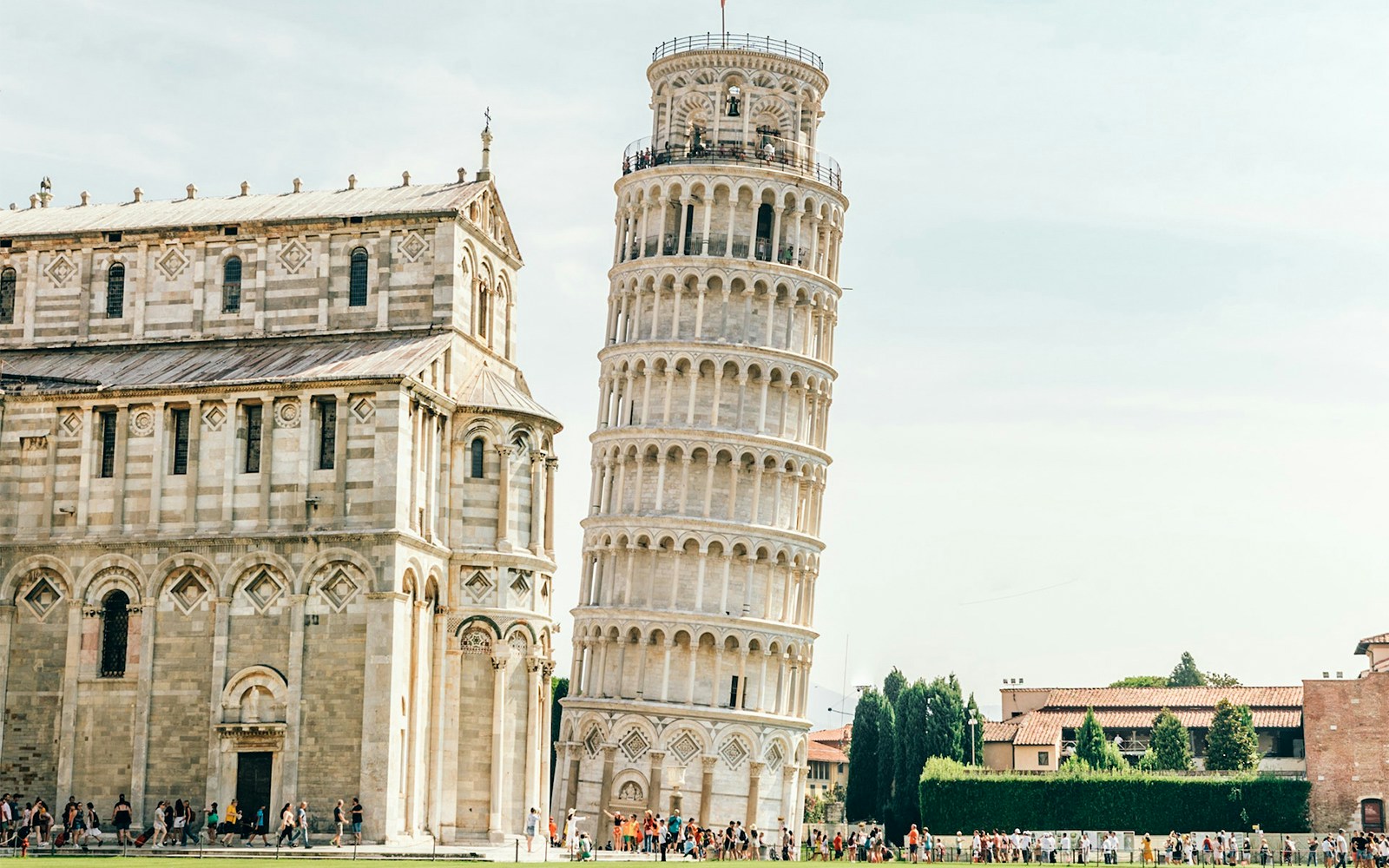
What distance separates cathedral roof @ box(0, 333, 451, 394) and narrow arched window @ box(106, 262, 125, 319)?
49.6 inches

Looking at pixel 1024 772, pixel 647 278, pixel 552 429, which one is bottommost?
pixel 1024 772

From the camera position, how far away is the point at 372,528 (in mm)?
51031

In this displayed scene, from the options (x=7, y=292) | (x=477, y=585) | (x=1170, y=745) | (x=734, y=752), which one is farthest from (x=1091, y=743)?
(x=7, y=292)

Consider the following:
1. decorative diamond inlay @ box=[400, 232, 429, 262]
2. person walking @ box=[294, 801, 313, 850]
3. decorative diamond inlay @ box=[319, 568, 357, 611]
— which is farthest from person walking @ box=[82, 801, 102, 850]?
decorative diamond inlay @ box=[400, 232, 429, 262]

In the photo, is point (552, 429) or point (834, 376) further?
point (834, 376)

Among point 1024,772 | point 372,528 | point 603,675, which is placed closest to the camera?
point 372,528

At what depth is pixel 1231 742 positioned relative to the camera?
97438mm

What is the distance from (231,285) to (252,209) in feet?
8.14

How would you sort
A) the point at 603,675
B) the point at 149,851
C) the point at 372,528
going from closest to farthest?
the point at 149,851, the point at 372,528, the point at 603,675

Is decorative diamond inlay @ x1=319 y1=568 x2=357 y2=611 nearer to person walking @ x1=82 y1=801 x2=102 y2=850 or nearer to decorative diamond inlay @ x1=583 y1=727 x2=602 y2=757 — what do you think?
person walking @ x1=82 y1=801 x2=102 y2=850

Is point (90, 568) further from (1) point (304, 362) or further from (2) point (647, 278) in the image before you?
(2) point (647, 278)

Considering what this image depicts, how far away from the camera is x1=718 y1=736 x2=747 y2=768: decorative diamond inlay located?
7744 centimetres

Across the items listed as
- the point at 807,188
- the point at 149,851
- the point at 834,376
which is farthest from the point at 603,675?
the point at 149,851

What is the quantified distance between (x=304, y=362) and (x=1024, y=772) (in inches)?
1871
